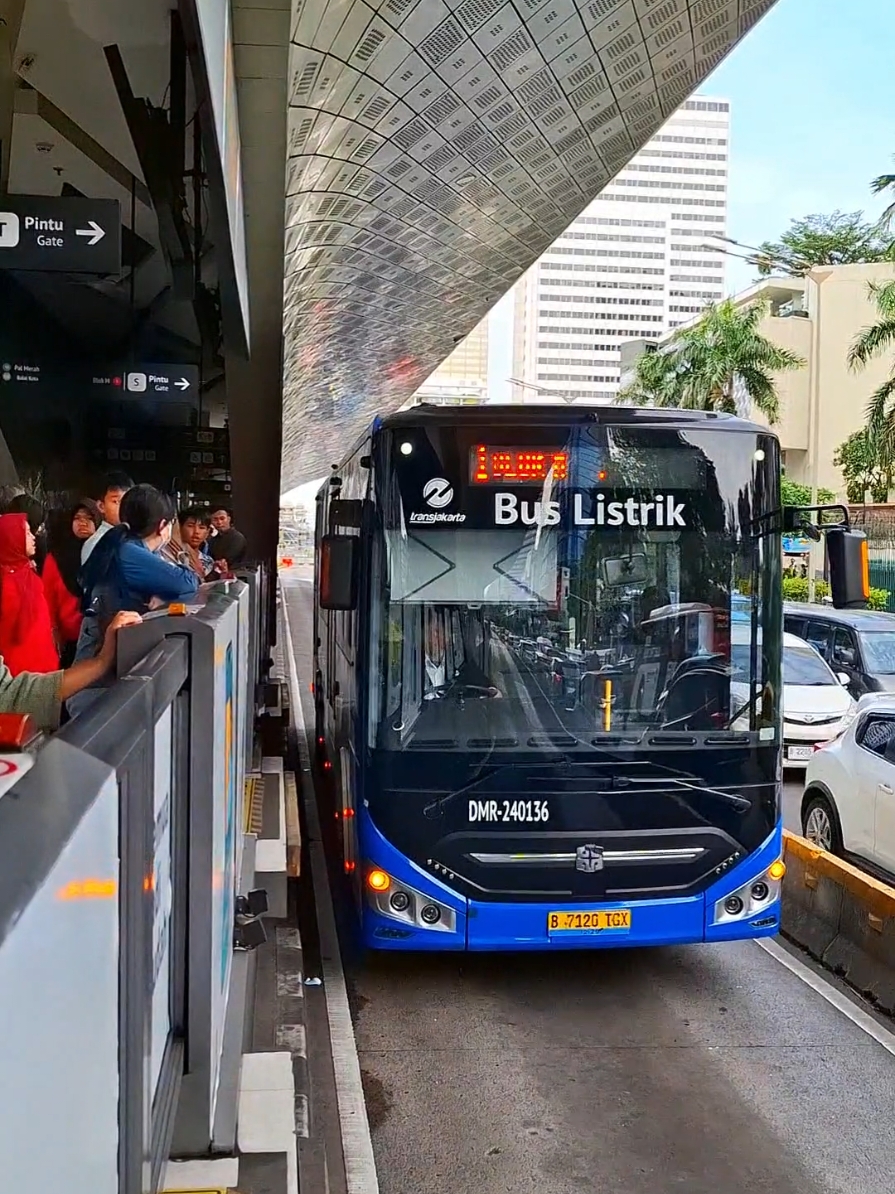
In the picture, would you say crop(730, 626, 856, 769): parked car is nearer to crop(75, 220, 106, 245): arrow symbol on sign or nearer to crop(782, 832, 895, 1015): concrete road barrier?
crop(782, 832, 895, 1015): concrete road barrier

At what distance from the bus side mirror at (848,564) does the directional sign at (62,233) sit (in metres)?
4.59

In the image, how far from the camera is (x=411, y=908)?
6.46 m

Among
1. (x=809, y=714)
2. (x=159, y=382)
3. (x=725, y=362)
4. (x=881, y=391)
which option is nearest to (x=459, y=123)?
(x=159, y=382)

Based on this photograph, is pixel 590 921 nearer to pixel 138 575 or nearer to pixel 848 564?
pixel 848 564

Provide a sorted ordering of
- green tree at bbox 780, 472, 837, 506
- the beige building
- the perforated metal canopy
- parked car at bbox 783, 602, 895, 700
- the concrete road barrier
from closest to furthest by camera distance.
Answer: the concrete road barrier, the perforated metal canopy, parked car at bbox 783, 602, 895, 700, green tree at bbox 780, 472, 837, 506, the beige building

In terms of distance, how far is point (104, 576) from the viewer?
187 inches

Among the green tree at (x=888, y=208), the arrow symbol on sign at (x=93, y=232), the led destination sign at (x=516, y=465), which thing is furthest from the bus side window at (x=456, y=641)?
the green tree at (x=888, y=208)

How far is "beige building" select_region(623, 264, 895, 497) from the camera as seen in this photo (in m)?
46.1

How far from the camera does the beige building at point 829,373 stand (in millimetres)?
46062

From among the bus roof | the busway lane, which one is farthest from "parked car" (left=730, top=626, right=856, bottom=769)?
the bus roof

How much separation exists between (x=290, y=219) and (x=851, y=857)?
27.1 ft

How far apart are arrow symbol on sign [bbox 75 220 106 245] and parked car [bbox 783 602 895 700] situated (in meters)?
11.7

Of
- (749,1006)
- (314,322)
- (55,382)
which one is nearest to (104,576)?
(749,1006)

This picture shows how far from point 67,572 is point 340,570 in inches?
129
